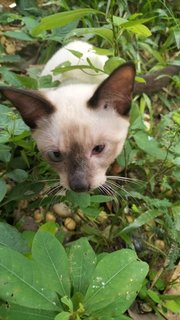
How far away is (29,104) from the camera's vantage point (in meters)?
1.94

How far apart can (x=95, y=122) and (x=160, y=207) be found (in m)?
0.47

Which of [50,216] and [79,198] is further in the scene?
[50,216]

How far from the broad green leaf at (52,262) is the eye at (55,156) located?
52cm

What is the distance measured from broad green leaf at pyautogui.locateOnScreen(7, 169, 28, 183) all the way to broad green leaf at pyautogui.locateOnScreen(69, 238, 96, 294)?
0.62m

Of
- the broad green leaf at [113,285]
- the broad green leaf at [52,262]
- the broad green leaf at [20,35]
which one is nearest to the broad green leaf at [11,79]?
the broad green leaf at [20,35]

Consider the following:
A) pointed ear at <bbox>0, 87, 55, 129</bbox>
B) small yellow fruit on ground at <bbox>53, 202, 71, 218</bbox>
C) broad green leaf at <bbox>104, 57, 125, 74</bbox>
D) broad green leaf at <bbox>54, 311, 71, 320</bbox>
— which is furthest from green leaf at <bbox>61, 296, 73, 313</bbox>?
broad green leaf at <bbox>104, 57, 125, 74</bbox>

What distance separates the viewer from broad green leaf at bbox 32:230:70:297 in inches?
57.8

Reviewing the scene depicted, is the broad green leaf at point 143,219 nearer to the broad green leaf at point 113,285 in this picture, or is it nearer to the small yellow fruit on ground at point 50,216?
the small yellow fruit on ground at point 50,216

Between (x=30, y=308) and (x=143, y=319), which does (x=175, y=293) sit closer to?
(x=143, y=319)

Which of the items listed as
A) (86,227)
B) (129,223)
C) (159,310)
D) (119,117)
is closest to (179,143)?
(119,117)

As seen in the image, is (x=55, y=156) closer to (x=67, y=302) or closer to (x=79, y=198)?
(x=79, y=198)

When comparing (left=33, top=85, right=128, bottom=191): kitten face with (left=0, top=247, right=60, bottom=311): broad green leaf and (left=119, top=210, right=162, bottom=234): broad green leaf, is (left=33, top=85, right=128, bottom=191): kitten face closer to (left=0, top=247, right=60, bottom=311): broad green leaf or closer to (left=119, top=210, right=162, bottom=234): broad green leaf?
(left=119, top=210, right=162, bottom=234): broad green leaf

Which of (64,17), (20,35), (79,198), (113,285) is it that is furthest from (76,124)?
(20,35)

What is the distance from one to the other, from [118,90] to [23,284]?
866mm
